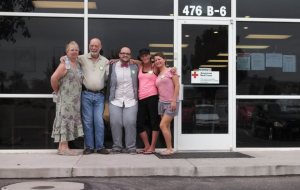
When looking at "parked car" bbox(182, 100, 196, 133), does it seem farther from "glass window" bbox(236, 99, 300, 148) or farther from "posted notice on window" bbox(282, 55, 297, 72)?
"posted notice on window" bbox(282, 55, 297, 72)

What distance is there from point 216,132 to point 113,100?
2.18 meters

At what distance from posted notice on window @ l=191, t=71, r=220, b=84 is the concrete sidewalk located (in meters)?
1.69

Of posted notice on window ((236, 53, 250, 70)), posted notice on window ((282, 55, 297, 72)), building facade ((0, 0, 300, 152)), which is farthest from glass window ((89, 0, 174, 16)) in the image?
posted notice on window ((282, 55, 297, 72))

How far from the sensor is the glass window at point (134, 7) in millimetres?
6977

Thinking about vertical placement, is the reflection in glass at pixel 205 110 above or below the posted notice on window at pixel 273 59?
below

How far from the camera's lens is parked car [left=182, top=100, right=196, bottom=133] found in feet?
23.2

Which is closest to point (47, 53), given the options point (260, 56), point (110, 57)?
point (110, 57)

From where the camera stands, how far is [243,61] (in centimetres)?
720

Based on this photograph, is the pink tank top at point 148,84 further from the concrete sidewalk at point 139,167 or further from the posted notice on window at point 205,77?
the concrete sidewalk at point 139,167

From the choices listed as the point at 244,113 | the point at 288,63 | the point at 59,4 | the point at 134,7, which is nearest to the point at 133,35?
the point at 134,7

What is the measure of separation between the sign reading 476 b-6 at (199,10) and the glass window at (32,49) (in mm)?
2143

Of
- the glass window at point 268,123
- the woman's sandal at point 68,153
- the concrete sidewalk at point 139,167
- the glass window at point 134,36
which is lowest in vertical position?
the concrete sidewalk at point 139,167

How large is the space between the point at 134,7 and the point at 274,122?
367 cm

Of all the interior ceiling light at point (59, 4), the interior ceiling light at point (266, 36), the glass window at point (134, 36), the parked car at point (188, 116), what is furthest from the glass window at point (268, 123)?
the interior ceiling light at point (59, 4)
